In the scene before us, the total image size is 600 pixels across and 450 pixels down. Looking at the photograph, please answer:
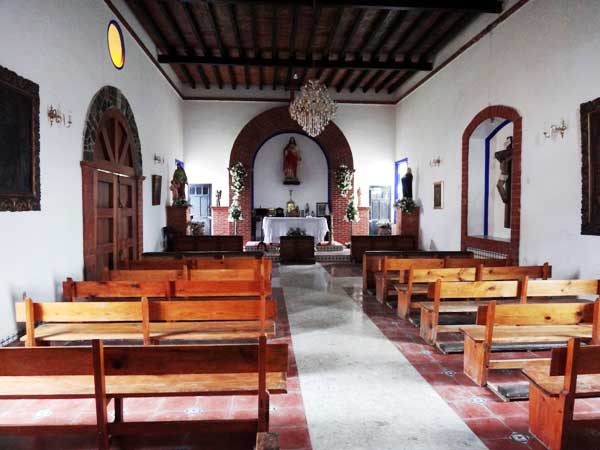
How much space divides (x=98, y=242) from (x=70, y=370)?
16.5 ft

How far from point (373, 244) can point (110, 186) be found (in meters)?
6.55

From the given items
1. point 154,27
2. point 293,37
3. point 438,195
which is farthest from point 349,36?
point 438,195

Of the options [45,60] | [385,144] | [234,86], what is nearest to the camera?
[45,60]

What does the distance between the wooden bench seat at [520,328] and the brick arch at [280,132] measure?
34.6 feet

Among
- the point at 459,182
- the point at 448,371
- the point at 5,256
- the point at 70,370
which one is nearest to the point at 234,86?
the point at 459,182

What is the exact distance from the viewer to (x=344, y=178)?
45.9ft

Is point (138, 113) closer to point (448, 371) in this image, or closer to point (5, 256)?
point (5, 256)

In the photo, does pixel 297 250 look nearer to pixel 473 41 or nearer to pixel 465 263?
pixel 465 263

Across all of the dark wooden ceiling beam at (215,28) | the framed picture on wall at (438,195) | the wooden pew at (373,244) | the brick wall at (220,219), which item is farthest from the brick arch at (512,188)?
the brick wall at (220,219)

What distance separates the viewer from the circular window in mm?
7067

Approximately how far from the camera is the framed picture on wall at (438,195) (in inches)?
411

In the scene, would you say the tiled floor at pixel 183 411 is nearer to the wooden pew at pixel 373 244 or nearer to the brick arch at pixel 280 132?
the wooden pew at pixel 373 244

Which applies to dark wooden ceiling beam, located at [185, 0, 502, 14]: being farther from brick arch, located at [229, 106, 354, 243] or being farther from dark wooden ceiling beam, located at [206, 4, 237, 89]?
brick arch, located at [229, 106, 354, 243]

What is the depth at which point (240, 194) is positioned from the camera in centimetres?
1391
